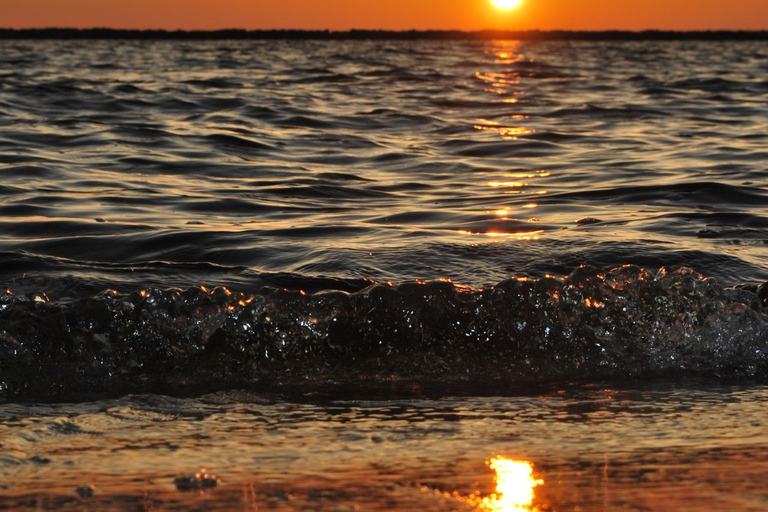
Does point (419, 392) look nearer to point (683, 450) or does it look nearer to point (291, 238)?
point (683, 450)

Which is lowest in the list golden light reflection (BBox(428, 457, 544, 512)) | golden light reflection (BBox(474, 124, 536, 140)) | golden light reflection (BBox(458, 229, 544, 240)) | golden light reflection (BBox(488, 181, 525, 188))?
golden light reflection (BBox(488, 181, 525, 188))

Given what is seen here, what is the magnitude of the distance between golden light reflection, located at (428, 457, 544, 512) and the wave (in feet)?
4.05

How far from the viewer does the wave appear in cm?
424

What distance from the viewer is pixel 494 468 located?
2.87 meters

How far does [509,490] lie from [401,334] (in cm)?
188

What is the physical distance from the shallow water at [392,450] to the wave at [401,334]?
16.5 inches

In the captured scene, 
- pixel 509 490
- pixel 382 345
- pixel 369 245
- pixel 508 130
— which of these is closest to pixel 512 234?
pixel 369 245

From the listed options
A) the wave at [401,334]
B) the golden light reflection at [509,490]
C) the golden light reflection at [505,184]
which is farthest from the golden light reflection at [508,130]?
the golden light reflection at [509,490]

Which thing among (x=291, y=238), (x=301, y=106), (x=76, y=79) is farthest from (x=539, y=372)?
(x=76, y=79)

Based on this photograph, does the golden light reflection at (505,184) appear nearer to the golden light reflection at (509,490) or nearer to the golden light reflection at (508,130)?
the golden light reflection at (508,130)

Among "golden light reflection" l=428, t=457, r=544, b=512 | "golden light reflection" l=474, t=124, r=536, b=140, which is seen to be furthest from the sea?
"golden light reflection" l=474, t=124, r=536, b=140

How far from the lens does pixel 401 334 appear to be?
4.53m

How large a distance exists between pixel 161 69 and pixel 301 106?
629 inches

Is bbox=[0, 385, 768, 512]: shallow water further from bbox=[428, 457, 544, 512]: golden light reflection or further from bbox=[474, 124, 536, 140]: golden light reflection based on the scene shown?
bbox=[474, 124, 536, 140]: golden light reflection
